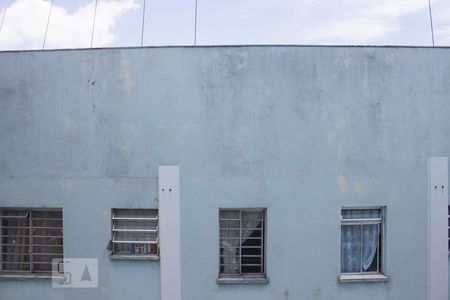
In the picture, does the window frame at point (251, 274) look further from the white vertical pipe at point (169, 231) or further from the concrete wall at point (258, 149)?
the white vertical pipe at point (169, 231)

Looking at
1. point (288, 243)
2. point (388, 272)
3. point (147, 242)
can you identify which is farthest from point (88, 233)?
point (388, 272)

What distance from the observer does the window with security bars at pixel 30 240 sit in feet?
20.3

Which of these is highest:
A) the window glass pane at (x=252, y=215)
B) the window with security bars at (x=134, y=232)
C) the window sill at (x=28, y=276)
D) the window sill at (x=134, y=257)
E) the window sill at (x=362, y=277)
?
the window glass pane at (x=252, y=215)

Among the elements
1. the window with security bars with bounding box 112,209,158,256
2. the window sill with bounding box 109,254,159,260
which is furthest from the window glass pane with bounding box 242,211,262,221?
the window sill with bounding box 109,254,159,260

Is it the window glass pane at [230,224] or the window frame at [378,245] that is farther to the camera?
the window glass pane at [230,224]

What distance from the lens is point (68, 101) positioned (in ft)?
19.7

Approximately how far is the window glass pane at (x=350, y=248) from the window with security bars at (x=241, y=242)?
58.4 inches

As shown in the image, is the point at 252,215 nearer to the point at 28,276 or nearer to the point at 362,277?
the point at 362,277

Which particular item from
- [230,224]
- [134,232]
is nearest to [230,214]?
[230,224]

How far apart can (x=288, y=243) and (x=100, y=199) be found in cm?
346
